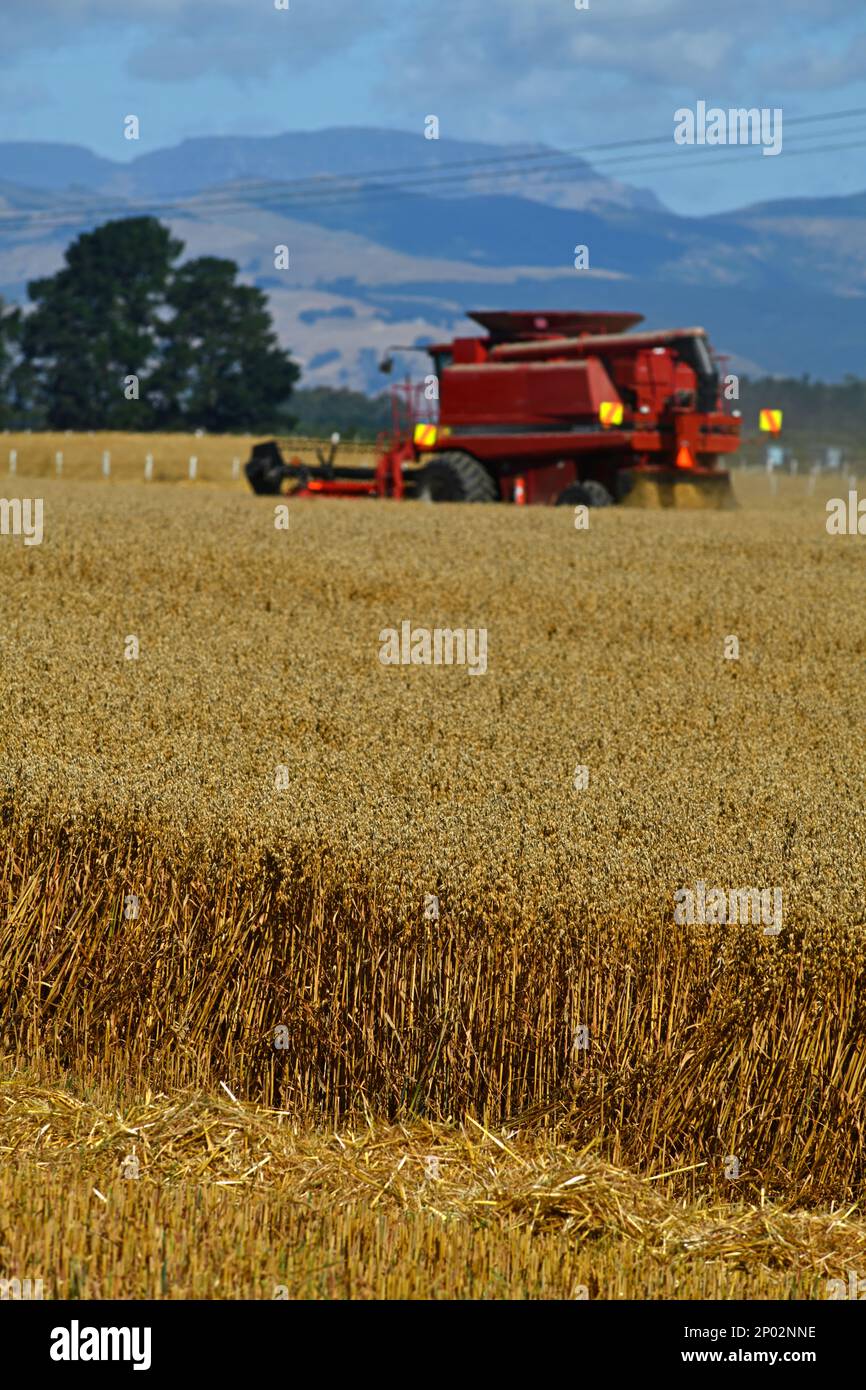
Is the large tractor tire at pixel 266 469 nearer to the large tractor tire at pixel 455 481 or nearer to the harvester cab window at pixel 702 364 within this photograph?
the large tractor tire at pixel 455 481

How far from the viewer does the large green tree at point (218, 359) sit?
319 feet

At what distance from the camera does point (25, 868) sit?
771 centimetres

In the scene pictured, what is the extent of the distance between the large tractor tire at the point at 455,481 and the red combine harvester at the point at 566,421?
22mm

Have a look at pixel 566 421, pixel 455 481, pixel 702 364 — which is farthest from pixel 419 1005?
pixel 702 364

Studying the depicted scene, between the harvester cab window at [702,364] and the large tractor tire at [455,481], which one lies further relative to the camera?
the large tractor tire at [455,481]

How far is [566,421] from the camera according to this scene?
27.3 metres

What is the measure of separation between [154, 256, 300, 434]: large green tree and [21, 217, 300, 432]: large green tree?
0.06 meters

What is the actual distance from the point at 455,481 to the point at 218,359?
75157 mm

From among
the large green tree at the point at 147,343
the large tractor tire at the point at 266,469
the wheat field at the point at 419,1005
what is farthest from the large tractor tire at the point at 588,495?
the large green tree at the point at 147,343

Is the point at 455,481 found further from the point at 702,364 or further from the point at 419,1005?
the point at 419,1005

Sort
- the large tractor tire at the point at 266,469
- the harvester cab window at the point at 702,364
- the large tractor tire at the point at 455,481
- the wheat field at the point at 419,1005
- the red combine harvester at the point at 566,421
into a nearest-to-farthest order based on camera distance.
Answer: the wheat field at the point at 419,1005 → the red combine harvester at the point at 566,421 → the harvester cab window at the point at 702,364 → the large tractor tire at the point at 455,481 → the large tractor tire at the point at 266,469

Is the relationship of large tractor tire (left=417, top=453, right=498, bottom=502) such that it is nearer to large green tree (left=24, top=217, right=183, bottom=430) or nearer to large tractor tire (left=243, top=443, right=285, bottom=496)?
large tractor tire (left=243, top=443, right=285, bottom=496)
